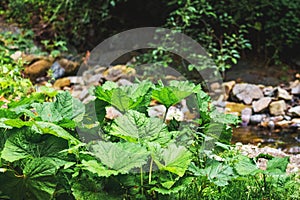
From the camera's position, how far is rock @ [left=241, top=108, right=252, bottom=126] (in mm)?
3744

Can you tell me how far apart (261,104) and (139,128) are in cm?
293

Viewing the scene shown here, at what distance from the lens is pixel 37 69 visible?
477 centimetres

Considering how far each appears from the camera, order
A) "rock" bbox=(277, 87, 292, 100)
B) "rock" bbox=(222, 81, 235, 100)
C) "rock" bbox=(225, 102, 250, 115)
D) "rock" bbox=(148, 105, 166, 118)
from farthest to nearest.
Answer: "rock" bbox=(222, 81, 235, 100) < "rock" bbox=(277, 87, 292, 100) < "rock" bbox=(225, 102, 250, 115) < "rock" bbox=(148, 105, 166, 118)

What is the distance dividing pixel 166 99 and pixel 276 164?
41 cm

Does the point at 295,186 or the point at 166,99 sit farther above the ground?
the point at 166,99

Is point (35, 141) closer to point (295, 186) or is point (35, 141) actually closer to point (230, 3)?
point (295, 186)

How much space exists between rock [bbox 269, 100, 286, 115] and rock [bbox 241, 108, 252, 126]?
8.0 inches

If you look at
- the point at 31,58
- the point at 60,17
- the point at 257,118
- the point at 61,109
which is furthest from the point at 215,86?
the point at 61,109

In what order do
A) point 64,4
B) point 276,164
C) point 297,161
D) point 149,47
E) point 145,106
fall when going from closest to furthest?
point 276,164 < point 145,106 < point 297,161 < point 149,47 < point 64,4

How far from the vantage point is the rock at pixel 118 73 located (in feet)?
14.7

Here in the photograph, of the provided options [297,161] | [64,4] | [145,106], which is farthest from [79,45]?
[145,106]

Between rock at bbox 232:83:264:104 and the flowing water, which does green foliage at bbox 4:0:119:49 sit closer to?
rock at bbox 232:83:264:104

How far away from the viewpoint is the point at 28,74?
467 cm

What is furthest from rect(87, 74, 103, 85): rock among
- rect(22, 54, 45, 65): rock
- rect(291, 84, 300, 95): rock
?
rect(291, 84, 300, 95): rock
